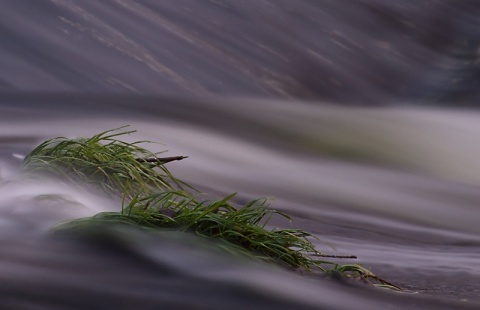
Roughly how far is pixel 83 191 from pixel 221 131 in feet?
9.58

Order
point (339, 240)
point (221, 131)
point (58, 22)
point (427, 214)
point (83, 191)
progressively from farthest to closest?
point (58, 22), point (221, 131), point (427, 214), point (339, 240), point (83, 191)

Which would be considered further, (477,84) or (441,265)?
(477,84)

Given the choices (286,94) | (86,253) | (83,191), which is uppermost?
(286,94)

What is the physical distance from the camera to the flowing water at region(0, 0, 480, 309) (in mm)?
2477

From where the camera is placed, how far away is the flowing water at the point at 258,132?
2.48 metres

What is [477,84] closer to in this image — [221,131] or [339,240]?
[221,131]

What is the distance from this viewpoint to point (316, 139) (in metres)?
6.31

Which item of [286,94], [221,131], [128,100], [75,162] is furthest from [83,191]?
[286,94]

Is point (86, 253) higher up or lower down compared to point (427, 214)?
lower down

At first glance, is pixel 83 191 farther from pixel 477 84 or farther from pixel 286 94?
pixel 477 84

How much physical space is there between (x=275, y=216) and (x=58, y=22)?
402 centimetres

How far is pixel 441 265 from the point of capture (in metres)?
3.75

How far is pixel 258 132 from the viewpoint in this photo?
248 inches

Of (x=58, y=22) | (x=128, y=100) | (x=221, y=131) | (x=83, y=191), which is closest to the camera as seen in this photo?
(x=83, y=191)
